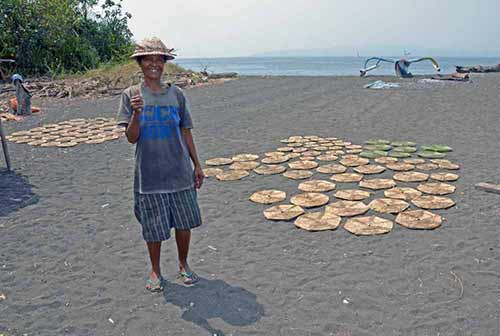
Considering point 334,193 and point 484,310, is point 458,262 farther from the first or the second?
point 334,193

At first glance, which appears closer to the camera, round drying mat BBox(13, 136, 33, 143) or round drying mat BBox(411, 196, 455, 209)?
round drying mat BBox(411, 196, 455, 209)

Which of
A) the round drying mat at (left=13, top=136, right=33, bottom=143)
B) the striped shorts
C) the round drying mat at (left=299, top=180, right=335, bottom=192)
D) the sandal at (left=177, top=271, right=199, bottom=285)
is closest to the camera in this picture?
the striped shorts

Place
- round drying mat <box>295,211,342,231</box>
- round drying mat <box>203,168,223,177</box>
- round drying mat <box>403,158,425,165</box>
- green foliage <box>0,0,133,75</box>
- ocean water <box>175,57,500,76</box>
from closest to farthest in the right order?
round drying mat <box>295,211,342,231</box> → round drying mat <box>203,168,223,177</box> → round drying mat <box>403,158,425,165</box> → green foliage <box>0,0,133,75</box> → ocean water <box>175,57,500,76</box>

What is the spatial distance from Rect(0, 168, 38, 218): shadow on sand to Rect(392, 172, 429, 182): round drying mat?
4.05 meters

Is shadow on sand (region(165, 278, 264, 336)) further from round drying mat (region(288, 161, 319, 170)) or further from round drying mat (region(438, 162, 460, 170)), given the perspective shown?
round drying mat (region(438, 162, 460, 170))

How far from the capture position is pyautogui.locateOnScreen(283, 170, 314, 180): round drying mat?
500 cm

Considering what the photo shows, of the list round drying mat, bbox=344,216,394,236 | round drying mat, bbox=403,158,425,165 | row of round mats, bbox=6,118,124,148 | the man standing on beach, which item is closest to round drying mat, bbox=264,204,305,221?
round drying mat, bbox=344,216,394,236

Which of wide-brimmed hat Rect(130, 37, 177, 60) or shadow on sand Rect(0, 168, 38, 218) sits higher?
wide-brimmed hat Rect(130, 37, 177, 60)

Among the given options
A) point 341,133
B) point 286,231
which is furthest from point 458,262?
point 341,133

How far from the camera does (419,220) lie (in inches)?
145

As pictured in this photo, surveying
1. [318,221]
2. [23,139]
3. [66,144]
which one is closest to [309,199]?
[318,221]

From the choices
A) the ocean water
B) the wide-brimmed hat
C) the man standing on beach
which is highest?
the wide-brimmed hat

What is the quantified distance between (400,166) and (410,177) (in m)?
0.45

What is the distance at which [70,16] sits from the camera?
19.1 m
